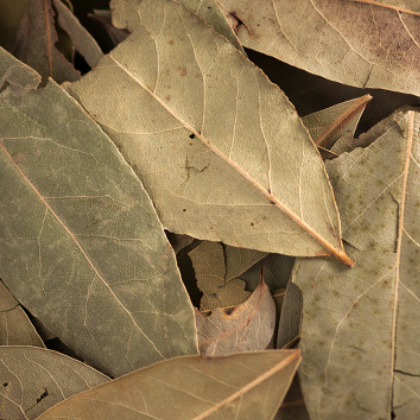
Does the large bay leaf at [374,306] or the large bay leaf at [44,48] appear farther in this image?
the large bay leaf at [44,48]

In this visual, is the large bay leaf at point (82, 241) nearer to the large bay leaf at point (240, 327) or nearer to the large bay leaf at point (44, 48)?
the large bay leaf at point (240, 327)

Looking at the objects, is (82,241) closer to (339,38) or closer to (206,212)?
(206,212)

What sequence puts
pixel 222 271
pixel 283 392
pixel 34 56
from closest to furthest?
1. pixel 283 392
2. pixel 222 271
3. pixel 34 56

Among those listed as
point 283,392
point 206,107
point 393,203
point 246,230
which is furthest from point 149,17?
point 283,392

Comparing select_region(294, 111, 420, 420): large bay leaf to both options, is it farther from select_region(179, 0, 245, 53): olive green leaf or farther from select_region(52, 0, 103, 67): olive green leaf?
select_region(52, 0, 103, 67): olive green leaf

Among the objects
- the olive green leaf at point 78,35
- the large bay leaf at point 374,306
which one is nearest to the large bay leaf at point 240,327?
the large bay leaf at point 374,306

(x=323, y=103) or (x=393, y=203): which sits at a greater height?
(x=323, y=103)

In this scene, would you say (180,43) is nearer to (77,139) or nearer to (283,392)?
(77,139)
